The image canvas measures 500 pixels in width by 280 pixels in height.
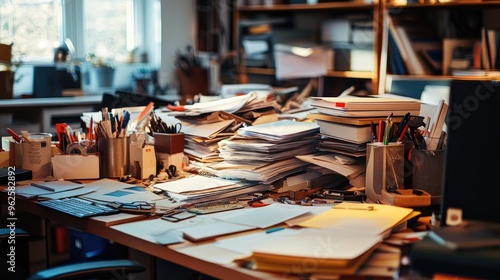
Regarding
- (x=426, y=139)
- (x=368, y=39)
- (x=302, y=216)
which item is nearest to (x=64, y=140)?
(x=302, y=216)

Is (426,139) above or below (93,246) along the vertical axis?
above

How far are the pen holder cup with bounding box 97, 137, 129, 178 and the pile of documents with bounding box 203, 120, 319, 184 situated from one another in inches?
12.5

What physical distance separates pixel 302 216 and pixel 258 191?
1.11 feet

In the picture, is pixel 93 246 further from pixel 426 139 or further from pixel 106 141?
pixel 426 139

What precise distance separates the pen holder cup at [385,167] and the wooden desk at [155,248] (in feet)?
2.14

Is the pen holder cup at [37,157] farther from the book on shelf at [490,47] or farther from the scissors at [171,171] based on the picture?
the book on shelf at [490,47]

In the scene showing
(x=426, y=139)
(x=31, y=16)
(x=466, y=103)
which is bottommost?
(x=426, y=139)

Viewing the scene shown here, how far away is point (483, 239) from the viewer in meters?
1.33

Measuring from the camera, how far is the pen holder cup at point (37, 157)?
224cm

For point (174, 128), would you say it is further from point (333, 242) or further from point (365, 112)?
point (333, 242)

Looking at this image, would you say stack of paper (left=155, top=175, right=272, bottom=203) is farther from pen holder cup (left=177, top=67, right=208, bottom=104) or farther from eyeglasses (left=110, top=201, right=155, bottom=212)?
pen holder cup (left=177, top=67, right=208, bottom=104)

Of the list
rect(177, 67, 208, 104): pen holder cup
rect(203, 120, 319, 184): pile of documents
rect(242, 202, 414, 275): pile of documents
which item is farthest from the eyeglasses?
rect(177, 67, 208, 104): pen holder cup

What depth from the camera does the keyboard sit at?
178 cm

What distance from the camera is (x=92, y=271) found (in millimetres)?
1540
